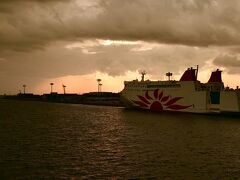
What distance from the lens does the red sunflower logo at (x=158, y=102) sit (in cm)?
10500

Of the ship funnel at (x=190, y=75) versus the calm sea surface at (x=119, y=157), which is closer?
the calm sea surface at (x=119, y=157)

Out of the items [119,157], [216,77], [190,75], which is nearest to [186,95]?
[190,75]

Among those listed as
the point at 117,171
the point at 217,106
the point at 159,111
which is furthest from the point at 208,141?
the point at 159,111

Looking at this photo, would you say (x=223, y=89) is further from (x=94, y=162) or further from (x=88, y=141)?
(x=94, y=162)

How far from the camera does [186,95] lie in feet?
333

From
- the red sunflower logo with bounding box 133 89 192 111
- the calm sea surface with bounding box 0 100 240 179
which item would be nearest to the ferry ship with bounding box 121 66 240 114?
the red sunflower logo with bounding box 133 89 192 111

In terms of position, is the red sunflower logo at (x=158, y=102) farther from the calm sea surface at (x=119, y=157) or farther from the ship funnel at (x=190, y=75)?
the calm sea surface at (x=119, y=157)

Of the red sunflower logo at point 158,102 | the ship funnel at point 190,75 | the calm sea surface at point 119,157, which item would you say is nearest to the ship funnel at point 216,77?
the ship funnel at point 190,75

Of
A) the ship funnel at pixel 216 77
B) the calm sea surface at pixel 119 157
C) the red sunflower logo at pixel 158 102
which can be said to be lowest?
the calm sea surface at pixel 119 157

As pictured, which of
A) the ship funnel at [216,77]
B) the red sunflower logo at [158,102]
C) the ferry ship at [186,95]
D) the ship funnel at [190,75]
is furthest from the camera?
the red sunflower logo at [158,102]

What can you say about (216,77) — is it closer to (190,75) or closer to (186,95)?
(190,75)

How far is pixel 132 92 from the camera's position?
374 ft

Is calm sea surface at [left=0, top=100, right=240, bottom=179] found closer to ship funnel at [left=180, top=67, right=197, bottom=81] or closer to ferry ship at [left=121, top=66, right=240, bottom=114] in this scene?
ferry ship at [left=121, top=66, right=240, bottom=114]

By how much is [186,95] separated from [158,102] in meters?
10.2
